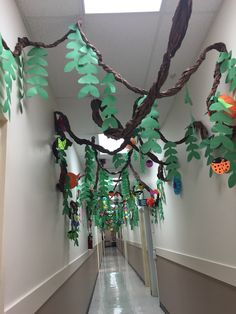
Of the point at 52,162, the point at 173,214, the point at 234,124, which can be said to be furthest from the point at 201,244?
the point at 52,162

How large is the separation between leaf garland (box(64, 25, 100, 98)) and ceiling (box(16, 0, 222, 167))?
451 mm

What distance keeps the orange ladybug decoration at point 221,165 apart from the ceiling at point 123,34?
1.12 metres

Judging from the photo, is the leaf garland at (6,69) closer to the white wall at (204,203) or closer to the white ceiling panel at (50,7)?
the white ceiling panel at (50,7)

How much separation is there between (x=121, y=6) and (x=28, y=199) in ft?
5.03

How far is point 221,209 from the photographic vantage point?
92.7 inches

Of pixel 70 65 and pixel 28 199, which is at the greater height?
pixel 70 65

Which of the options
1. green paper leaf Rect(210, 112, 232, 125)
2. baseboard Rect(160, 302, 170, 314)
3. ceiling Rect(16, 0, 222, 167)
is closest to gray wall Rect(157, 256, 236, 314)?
baseboard Rect(160, 302, 170, 314)

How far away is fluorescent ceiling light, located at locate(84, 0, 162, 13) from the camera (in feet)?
6.48

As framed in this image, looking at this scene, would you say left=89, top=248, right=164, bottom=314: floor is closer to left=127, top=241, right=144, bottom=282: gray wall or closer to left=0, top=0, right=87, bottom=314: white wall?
left=127, top=241, right=144, bottom=282: gray wall

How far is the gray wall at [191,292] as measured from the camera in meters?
2.38

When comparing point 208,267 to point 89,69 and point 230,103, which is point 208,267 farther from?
point 89,69

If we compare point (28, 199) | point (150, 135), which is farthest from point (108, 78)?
point (28, 199)

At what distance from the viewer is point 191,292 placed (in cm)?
330

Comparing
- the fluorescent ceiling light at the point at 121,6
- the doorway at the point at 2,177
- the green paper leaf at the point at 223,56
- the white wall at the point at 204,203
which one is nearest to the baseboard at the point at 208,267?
the white wall at the point at 204,203
